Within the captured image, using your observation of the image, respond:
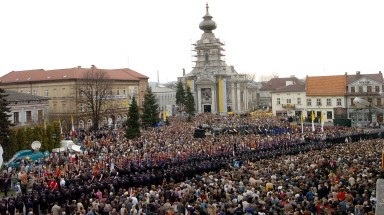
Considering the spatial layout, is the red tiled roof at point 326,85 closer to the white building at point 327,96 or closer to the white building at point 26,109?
the white building at point 327,96

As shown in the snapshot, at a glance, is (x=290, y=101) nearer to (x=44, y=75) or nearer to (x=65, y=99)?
(x=65, y=99)

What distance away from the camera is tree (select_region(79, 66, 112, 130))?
49500 mm

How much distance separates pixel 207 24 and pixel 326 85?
93.0 feet

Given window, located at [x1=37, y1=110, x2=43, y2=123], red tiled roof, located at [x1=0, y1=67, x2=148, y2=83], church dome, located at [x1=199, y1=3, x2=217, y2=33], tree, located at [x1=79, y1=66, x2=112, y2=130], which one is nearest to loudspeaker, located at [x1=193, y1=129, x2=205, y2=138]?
tree, located at [x1=79, y1=66, x2=112, y2=130]

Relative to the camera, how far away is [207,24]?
83.9 m

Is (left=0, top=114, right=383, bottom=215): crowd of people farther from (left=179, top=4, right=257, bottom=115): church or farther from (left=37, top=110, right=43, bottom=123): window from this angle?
(left=179, top=4, right=257, bottom=115): church

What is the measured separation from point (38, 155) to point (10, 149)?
3733mm

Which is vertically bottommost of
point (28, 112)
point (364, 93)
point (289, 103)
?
point (28, 112)

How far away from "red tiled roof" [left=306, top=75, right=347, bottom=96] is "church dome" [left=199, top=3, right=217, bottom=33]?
2466cm

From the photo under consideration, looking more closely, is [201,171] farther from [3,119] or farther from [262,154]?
[3,119]

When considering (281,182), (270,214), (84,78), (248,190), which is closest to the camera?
(270,214)

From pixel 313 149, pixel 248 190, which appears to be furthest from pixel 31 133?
pixel 248 190

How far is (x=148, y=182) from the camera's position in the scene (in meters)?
19.9

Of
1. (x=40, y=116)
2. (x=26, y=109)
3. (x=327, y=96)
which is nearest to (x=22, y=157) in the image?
(x=26, y=109)
